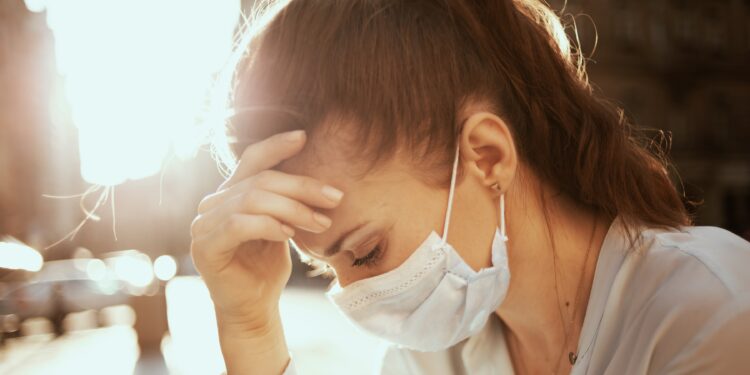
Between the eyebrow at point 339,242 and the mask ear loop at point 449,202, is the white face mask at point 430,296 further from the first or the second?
the eyebrow at point 339,242

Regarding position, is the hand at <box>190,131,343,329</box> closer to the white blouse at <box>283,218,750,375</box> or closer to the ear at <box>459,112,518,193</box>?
the ear at <box>459,112,518,193</box>

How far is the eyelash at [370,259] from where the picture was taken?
90.8 inches

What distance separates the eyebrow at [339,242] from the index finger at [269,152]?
0.75ft

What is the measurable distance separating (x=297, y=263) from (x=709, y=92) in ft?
53.3

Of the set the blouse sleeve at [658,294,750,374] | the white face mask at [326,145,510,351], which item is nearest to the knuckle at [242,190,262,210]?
the white face mask at [326,145,510,351]

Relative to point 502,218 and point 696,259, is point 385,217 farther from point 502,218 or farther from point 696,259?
point 696,259

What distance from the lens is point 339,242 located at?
2.24 m

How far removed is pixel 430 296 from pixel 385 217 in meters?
0.32

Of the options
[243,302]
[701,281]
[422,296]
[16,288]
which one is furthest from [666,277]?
[16,288]

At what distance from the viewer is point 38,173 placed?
3575cm

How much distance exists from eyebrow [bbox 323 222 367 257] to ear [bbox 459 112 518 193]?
30 cm

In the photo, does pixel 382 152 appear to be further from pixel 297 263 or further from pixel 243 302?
pixel 297 263

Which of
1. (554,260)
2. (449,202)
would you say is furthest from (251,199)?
(554,260)

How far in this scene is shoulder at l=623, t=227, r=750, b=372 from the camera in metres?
1.78
